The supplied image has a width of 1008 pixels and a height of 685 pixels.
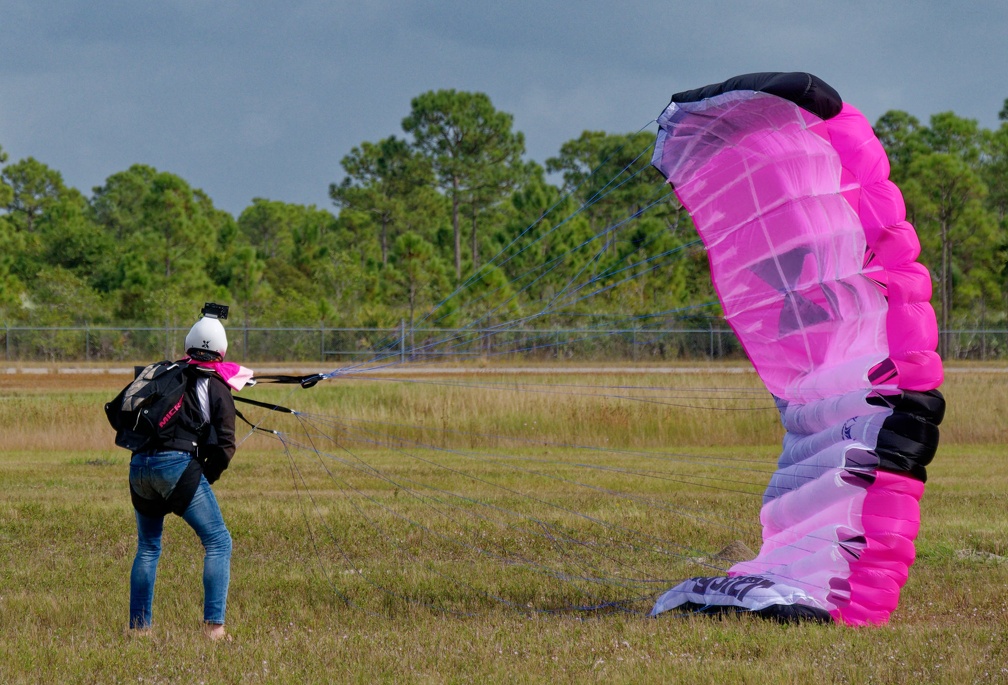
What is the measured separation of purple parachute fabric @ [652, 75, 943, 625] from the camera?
5.85m

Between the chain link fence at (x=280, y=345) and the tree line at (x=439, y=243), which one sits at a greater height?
the tree line at (x=439, y=243)

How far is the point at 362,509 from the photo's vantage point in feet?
34.8

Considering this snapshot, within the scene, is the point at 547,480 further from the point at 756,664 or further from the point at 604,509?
the point at 756,664

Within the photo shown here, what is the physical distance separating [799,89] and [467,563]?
175 inches

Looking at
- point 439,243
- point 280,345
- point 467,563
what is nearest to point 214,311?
point 467,563

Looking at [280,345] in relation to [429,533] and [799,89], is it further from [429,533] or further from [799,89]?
[799,89]

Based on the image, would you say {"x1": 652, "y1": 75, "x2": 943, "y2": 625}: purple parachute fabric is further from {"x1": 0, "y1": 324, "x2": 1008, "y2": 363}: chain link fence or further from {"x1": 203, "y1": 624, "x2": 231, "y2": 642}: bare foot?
{"x1": 0, "y1": 324, "x2": 1008, "y2": 363}: chain link fence

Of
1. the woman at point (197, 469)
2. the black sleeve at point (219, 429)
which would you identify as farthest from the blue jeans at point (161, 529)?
the black sleeve at point (219, 429)

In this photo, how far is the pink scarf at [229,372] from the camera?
228 inches

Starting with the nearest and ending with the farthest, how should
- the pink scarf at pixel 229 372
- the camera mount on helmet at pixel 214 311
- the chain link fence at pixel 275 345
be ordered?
the pink scarf at pixel 229 372 → the camera mount on helmet at pixel 214 311 → the chain link fence at pixel 275 345

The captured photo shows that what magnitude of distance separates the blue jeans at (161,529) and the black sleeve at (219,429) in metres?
0.13

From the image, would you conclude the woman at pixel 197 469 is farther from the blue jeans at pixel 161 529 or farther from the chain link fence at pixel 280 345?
the chain link fence at pixel 280 345

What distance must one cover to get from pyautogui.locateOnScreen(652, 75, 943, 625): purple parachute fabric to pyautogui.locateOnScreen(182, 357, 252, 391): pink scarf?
300 centimetres

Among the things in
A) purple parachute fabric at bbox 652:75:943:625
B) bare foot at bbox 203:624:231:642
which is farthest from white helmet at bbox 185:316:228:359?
purple parachute fabric at bbox 652:75:943:625
